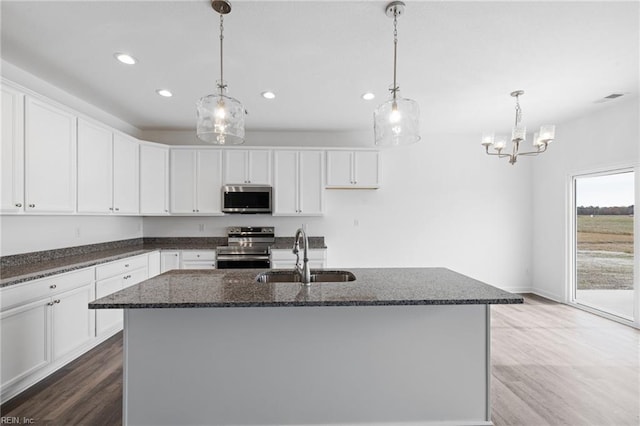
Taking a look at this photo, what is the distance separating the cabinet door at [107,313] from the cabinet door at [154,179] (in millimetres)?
1197

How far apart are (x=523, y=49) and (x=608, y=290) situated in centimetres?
364

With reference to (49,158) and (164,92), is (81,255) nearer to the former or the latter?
(49,158)

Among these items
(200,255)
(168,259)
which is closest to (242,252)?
(200,255)

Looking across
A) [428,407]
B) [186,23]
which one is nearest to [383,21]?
[186,23]

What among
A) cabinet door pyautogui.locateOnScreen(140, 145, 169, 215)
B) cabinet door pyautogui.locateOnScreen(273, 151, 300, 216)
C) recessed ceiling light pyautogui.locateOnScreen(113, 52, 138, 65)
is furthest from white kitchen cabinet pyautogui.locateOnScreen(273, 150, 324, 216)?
recessed ceiling light pyautogui.locateOnScreen(113, 52, 138, 65)

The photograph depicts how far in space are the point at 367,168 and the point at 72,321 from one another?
3.86 m

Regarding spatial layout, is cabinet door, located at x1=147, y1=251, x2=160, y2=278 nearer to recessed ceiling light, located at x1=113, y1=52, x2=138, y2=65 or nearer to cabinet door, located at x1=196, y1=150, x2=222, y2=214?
cabinet door, located at x1=196, y1=150, x2=222, y2=214

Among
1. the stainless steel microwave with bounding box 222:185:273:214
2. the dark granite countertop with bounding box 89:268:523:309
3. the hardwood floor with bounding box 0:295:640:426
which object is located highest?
the stainless steel microwave with bounding box 222:185:273:214

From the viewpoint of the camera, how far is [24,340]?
2.24 m

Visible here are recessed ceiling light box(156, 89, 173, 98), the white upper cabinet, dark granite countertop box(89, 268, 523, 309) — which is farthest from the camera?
recessed ceiling light box(156, 89, 173, 98)

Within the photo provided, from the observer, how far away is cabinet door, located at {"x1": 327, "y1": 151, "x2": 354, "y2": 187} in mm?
4598

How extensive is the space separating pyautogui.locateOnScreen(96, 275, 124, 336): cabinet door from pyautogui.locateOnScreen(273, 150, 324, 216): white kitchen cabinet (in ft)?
6.98

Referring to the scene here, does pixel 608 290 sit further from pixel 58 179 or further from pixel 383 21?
pixel 58 179

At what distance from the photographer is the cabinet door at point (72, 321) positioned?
2.51 meters
